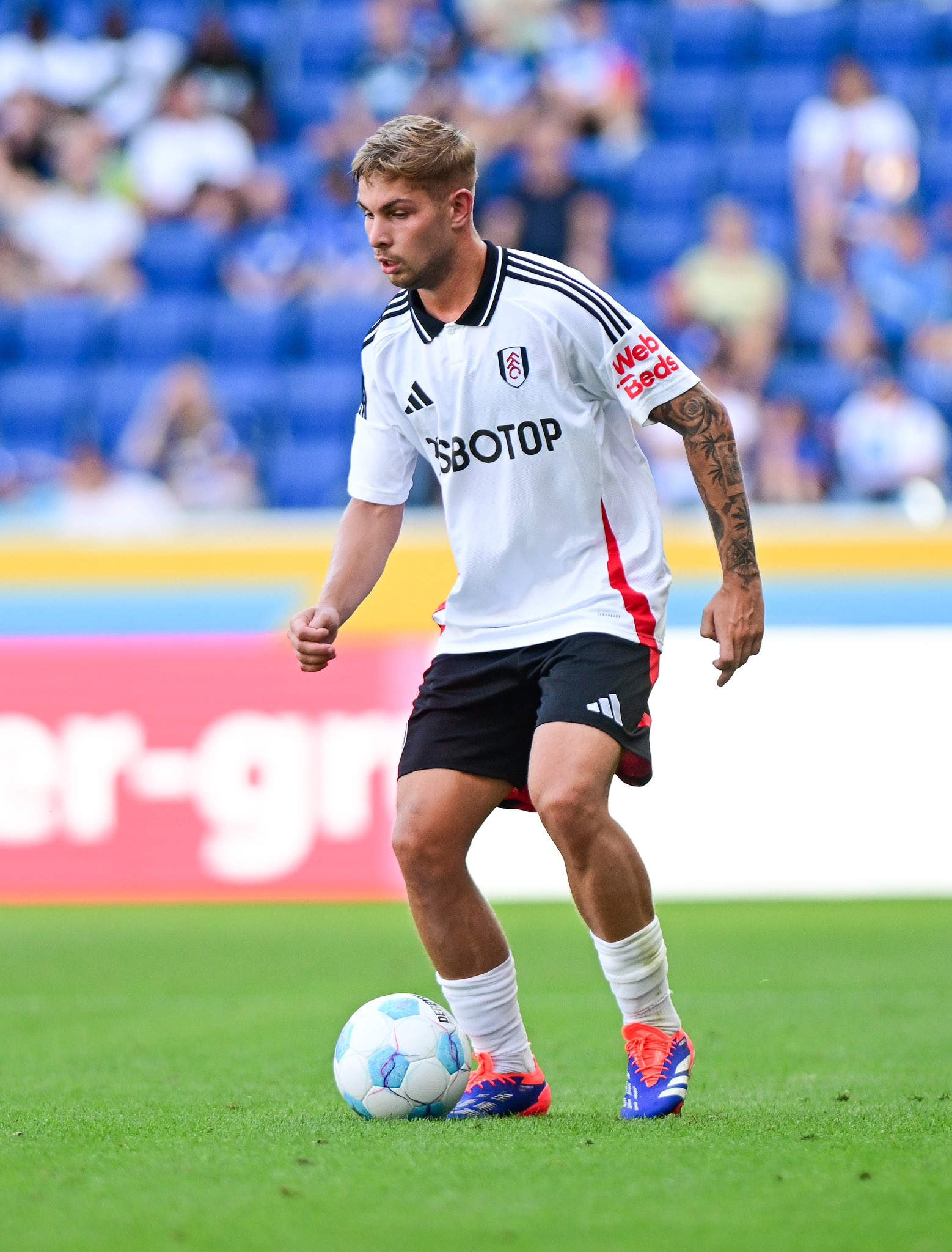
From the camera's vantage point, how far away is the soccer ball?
4.07m

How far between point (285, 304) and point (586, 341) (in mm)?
8042

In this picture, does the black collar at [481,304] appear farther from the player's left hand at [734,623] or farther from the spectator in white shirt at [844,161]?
the spectator in white shirt at [844,161]

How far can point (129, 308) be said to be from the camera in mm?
12078

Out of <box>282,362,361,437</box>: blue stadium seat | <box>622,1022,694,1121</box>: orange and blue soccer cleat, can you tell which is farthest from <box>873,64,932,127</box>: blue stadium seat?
<box>622,1022,694,1121</box>: orange and blue soccer cleat

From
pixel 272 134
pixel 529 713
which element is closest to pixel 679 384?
pixel 529 713

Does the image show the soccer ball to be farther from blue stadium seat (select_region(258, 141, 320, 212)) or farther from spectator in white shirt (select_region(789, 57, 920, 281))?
blue stadium seat (select_region(258, 141, 320, 212))

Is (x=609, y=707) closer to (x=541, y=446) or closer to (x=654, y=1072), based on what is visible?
(x=541, y=446)

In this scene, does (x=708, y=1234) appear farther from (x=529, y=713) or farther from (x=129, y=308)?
(x=129, y=308)

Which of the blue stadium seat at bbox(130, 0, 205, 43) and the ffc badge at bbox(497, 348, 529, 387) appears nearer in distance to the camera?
the ffc badge at bbox(497, 348, 529, 387)

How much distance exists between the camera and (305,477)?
1097 cm

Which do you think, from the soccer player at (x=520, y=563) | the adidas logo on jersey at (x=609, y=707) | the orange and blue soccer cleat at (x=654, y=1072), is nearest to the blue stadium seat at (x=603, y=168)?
the soccer player at (x=520, y=563)

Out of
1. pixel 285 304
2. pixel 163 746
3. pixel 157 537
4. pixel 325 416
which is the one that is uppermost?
pixel 285 304

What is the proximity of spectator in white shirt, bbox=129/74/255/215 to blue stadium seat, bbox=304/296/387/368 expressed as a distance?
4.58ft

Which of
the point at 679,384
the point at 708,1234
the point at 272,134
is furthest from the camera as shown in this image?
the point at 272,134
